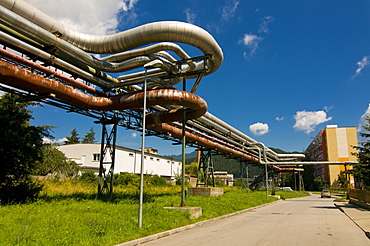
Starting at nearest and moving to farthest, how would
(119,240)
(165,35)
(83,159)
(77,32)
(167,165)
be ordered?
(119,240) < (165,35) < (77,32) < (83,159) < (167,165)

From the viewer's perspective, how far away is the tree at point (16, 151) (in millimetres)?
14672

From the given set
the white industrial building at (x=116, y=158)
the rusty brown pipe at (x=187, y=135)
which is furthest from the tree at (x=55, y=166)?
the rusty brown pipe at (x=187, y=135)

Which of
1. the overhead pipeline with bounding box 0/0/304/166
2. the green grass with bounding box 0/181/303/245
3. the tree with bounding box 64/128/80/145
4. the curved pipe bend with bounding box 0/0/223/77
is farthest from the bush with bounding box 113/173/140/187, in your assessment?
the tree with bounding box 64/128/80/145

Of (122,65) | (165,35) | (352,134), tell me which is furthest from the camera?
(352,134)

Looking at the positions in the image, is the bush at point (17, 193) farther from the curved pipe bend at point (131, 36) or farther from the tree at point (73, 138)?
the tree at point (73, 138)

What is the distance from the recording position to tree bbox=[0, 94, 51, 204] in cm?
1467

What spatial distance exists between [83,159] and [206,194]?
111 feet

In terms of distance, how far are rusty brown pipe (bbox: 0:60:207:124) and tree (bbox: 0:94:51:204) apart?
9.54 feet

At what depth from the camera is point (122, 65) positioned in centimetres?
1634

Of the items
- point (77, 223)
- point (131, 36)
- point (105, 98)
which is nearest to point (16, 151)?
point (105, 98)

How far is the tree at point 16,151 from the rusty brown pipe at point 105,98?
9.54 ft

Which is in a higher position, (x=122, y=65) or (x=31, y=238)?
(x=122, y=65)

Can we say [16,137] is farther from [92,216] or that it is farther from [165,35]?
[165,35]

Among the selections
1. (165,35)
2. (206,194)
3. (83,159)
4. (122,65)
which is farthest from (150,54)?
(83,159)
